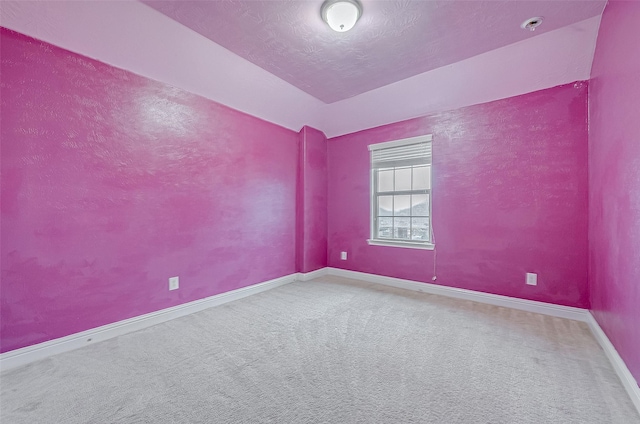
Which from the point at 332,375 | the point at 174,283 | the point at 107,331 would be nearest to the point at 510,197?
the point at 332,375

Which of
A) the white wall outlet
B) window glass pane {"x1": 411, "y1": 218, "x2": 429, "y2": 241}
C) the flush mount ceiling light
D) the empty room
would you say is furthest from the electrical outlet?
the white wall outlet

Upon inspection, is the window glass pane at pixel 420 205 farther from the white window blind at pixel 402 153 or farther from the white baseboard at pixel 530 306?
the white baseboard at pixel 530 306

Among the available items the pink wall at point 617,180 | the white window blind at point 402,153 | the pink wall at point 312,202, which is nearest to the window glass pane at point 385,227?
the white window blind at point 402,153

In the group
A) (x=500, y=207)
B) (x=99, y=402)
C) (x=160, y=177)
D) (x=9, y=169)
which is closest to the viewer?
(x=99, y=402)

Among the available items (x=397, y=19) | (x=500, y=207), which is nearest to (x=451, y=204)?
(x=500, y=207)

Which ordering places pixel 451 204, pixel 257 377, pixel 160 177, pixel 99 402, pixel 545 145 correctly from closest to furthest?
pixel 99 402, pixel 257 377, pixel 160 177, pixel 545 145, pixel 451 204

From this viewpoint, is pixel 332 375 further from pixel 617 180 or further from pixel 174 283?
pixel 617 180

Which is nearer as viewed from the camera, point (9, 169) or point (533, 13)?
point (9, 169)

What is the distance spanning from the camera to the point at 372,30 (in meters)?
2.19

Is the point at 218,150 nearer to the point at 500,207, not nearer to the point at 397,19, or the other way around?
the point at 397,19

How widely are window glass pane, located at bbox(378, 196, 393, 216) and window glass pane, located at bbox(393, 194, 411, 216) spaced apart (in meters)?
0.06

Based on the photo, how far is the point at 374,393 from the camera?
1465 mm

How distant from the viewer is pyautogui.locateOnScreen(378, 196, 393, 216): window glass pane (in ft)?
12.6

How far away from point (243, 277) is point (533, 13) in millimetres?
3724
